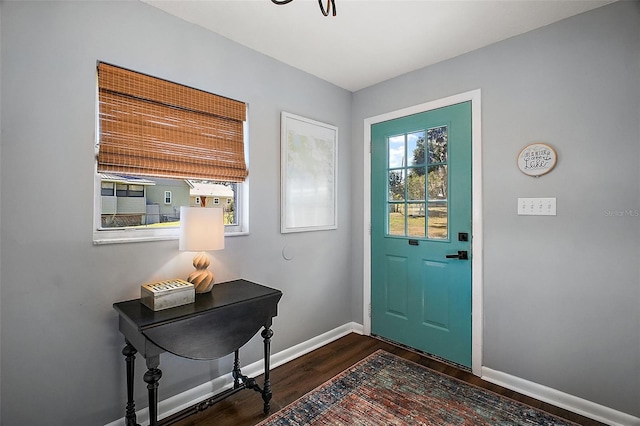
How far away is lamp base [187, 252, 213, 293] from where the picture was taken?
183 centimetres

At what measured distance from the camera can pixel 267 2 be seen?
5.89 ft

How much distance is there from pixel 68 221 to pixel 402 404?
218 cm

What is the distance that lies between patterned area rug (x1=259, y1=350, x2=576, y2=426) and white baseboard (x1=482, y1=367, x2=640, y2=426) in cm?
17

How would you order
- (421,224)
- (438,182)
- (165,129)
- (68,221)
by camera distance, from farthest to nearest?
(421,224) → (438,182) → (165,129) → (68,221)

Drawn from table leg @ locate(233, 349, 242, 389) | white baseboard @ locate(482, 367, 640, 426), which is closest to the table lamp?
table leg @ locate(233, 349, 242, 389)

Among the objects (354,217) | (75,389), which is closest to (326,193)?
(354,217)

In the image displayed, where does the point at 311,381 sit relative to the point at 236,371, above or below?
below

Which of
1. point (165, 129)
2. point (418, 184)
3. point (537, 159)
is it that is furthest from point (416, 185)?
point (165, 129)

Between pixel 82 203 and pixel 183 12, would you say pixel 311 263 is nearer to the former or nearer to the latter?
pixel 82 203

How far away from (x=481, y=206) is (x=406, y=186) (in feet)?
2.11

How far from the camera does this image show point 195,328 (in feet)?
5.14

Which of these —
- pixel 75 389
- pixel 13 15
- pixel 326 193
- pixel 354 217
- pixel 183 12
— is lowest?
pixel 75 389

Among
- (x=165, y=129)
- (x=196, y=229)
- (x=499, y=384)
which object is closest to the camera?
(x=196, y=229)

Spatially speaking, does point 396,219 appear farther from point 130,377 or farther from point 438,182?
point 130,377
